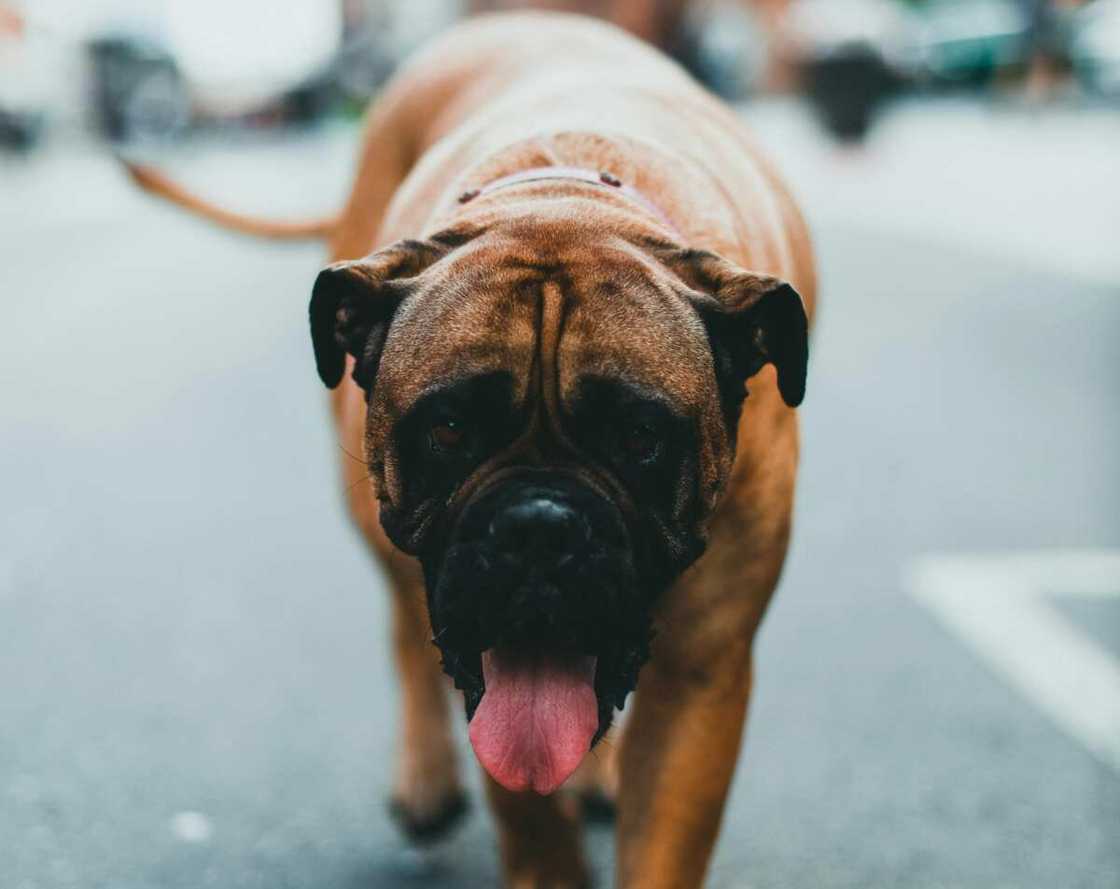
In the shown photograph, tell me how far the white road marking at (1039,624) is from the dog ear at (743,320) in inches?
66.4

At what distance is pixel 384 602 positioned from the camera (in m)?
5.31

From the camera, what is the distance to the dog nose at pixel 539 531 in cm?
257

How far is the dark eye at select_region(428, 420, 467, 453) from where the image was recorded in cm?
275

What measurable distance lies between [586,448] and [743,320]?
30 cm

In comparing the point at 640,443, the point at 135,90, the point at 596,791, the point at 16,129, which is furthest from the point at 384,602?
→ the point at 135,90

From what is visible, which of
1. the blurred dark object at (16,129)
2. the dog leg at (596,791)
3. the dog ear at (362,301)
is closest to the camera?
the dog ear at (362,301)

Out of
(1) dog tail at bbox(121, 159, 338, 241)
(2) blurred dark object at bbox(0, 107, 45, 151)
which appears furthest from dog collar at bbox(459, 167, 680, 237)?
(2) blurred dark object at bbox(0, 107, 45, 151)

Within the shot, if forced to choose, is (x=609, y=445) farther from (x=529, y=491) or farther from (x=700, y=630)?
(x=700, y=630)

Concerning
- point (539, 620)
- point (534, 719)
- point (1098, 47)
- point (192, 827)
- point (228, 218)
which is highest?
point (539, 620)

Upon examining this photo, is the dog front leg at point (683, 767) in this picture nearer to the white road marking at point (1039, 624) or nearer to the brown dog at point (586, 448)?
the brown dog at point (586, 448)

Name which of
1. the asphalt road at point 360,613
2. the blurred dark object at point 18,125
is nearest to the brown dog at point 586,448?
the asphalt road at point 360,613

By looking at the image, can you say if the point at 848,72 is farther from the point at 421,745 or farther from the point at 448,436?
the point at 448,436

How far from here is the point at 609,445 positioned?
8.98 feet

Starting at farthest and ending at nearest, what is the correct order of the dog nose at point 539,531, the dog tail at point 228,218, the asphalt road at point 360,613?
1. the dog tail at point 228,218
2. the asphalt road at point 360,613
3. the dog nose at point 539,531
